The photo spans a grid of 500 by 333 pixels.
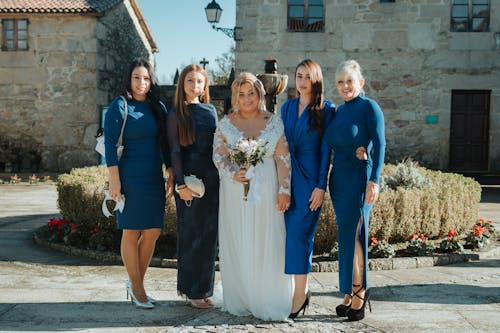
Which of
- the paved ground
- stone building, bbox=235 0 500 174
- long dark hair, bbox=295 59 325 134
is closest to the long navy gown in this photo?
the paved ground

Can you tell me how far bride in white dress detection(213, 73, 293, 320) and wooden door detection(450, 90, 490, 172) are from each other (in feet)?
40.4

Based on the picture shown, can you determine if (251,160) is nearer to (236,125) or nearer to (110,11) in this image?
(236,125)

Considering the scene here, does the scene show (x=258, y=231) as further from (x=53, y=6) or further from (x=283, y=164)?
(x=53, y=6)

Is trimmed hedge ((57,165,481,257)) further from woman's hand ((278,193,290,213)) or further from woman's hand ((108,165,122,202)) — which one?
woman's hand ((278,193,290,213))

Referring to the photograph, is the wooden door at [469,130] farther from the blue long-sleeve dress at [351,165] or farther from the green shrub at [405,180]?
the blue long-sleeve dress at [351,165]

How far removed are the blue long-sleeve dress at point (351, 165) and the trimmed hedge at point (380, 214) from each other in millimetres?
2003

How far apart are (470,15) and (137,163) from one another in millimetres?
13024

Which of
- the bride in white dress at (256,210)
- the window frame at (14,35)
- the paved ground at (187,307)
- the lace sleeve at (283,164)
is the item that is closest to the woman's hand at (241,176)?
the bride in white dress at (256,210)

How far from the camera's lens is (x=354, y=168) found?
4.18 meters

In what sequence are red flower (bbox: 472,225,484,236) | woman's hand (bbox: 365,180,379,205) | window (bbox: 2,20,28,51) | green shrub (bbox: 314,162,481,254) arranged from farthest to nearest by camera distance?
window (bbox: 2,20,28,51) → red flower (bbox: 472,225,484,236) → green shrub (bbox: 314,162,481,254) → woman's hand (bbox: 365,180,379,205)

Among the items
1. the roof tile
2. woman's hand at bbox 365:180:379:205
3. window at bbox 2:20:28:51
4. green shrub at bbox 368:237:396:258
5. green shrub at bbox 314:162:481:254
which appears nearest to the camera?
woman's hand at bbox 365:180:379:205

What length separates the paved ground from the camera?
4.15 meters

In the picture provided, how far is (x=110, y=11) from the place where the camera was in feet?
62.1

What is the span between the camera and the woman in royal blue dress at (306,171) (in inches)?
167
